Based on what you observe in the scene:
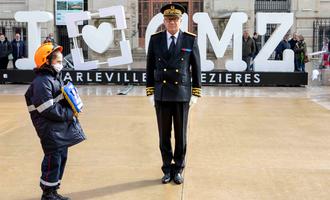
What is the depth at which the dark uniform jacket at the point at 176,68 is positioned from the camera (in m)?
5.75

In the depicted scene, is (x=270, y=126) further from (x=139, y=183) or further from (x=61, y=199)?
Answer: (x=61, y=199)

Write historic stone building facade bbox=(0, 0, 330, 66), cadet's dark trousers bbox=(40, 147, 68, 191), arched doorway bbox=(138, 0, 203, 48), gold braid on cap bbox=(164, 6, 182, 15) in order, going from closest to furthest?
cadet's dark trousers bbox=(40, 147, 68, 191) < gold braid on cap bbox=(164, 6, 182, 15) < historic stone building facade bbox=(0, 0, 330, 66) < arched doorway bbox=(138, 0, 203, 48)

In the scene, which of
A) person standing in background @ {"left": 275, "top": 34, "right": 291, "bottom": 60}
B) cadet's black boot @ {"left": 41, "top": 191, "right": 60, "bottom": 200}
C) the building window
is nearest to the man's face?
cadet's black boot @ {"left": 41, "top": 191, "right": 60, "bottom": 200}

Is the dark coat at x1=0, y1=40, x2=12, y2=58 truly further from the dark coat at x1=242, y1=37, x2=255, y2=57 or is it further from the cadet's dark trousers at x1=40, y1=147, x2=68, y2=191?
the cadet's dark trousers at x1=40, y1=147, x2=68, y2=191

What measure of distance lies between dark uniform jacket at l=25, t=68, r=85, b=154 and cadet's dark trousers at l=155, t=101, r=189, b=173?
1.23 meters

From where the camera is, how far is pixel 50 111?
4.81 meters

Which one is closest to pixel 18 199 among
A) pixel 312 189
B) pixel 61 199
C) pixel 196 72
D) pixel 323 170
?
pixel 61 199

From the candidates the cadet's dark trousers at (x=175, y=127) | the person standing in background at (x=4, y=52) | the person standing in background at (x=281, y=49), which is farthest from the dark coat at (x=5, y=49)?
the cadet's dark trousers at (x=175, y=127)

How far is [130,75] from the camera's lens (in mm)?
17062

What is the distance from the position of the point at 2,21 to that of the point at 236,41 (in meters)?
17.1

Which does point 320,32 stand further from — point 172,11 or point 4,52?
point 172,11

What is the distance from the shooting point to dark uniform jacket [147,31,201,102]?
5.75m

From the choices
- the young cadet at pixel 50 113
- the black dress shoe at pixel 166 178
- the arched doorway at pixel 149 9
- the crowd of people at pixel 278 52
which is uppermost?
the arched doorway at pixel 149 9

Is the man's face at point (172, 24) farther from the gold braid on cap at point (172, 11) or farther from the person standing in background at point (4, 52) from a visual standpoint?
the person standing in background at point (4, 52)
